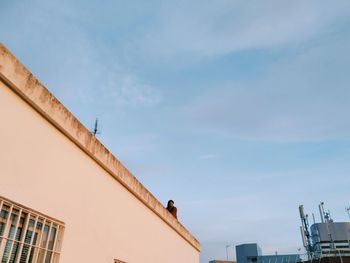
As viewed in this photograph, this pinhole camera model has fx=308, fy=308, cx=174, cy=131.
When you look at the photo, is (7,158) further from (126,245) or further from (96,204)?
(126,245)

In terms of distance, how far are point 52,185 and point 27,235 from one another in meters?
0.77

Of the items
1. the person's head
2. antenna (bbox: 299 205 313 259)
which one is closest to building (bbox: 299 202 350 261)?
antenna (bbox: 299 205 313 259)

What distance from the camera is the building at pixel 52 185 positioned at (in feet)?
13.0

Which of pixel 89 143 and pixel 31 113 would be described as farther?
pixel 89 143

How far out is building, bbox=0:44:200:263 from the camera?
3955mm

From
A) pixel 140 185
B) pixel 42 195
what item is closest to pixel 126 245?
pixel 140 185

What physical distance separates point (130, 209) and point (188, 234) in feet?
20.7

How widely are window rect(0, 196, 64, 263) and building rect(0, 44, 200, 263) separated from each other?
0.01 meters

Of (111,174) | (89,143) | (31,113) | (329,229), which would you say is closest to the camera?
(31,113)

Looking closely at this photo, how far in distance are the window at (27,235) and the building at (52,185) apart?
0.5 inches

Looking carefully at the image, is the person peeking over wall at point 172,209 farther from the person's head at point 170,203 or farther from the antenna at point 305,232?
the antenna at point 305,232

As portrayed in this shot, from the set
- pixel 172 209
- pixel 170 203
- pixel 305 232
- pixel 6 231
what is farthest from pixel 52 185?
pixel 305 232

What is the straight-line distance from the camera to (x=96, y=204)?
229 inches

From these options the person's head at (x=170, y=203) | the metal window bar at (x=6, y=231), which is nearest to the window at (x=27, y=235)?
the metal window bar at (x=6, y=231)
